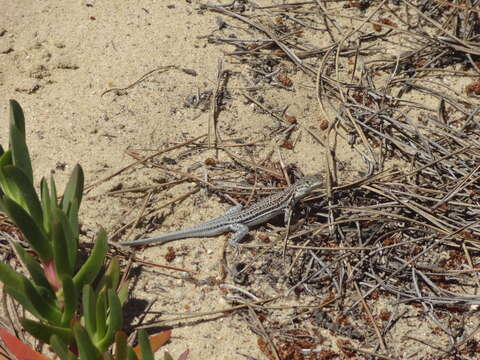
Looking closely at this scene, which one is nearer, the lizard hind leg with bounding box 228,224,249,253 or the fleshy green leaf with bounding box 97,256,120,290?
the fleshy green leaf with bounding box 97,256,120,290

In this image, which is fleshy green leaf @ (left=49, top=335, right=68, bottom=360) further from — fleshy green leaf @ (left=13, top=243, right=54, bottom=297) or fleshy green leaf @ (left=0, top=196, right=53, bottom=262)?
fleshy green leaf @ (left=0, top=196, right=53, bottom=262)

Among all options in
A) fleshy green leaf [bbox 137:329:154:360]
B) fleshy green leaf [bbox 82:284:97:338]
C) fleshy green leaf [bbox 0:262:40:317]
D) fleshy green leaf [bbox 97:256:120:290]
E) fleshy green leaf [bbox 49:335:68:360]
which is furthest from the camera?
fleshy green leaf [bbox 97:256:120:290]

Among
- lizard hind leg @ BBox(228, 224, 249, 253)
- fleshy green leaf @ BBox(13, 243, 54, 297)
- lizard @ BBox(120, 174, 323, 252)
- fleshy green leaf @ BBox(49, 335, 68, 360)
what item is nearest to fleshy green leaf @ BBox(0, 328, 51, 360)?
fleshy green leaf @ BBox(13, 243, 54, 297)

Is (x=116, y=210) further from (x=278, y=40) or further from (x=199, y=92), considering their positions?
(x=278, y=40)

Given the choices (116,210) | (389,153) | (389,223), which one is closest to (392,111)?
(389,153)

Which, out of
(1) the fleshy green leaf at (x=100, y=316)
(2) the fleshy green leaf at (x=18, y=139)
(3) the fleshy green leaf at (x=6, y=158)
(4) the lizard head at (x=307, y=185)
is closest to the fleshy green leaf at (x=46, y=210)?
(2) the fleshy green leaf at (x=18, y=139)

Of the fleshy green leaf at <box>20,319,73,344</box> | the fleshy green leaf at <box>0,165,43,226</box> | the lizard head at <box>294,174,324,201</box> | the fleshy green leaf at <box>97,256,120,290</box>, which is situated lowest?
the lizard head at <box>294,174,324,201</box>

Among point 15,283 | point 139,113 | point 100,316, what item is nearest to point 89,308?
point 100,316
